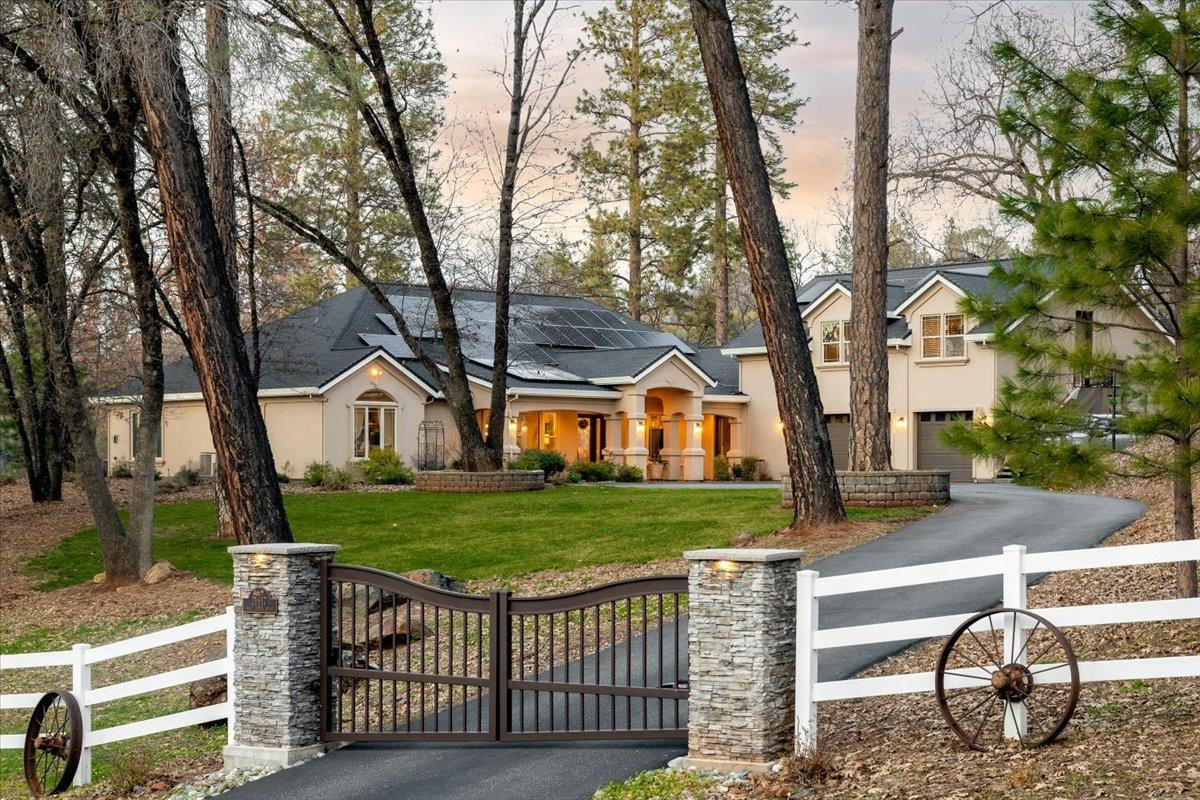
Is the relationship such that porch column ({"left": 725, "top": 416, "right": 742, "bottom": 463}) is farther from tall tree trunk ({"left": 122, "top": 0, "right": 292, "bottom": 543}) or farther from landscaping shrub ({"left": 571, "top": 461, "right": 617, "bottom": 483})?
tall tree trunk ({"left": 122, "top": 0, "right": 292, "bottom": 543})

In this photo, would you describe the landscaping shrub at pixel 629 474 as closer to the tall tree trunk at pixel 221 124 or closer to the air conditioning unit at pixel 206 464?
the air conditioning unit at pixel 206 464

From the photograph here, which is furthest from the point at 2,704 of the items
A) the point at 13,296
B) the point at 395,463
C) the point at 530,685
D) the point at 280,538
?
the point at 395,463

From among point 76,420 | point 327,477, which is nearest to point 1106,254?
point 76,420

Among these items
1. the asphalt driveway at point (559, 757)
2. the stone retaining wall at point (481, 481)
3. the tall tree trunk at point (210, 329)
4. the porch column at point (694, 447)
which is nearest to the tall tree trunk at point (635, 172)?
the porch column at point (694, 447)

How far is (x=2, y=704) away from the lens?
11367 mm

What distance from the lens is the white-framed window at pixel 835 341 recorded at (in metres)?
39.4

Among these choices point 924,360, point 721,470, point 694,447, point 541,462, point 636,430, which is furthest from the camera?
point 694,447

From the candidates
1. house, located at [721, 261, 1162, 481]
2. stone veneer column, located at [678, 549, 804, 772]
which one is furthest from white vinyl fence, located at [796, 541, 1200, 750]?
house, located at [721, 261, 1162, 481]

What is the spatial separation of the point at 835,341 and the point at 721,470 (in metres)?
5.33

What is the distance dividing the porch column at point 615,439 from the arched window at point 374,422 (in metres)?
7.17

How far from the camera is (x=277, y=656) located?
1005 cm

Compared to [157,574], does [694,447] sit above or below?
above

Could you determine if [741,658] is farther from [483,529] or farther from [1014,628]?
[483,529]

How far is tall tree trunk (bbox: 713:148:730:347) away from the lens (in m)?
52.2
